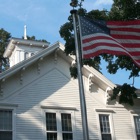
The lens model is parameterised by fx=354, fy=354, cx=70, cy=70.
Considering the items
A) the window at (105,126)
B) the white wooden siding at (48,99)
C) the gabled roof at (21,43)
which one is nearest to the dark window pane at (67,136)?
the white wooden siding at (48,99)

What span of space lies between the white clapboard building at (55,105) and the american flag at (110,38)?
7.42m

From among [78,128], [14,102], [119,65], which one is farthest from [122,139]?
[14,102]

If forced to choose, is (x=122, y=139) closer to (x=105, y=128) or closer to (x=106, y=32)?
(x=105, y=128)

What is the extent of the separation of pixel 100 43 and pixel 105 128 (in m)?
9.42

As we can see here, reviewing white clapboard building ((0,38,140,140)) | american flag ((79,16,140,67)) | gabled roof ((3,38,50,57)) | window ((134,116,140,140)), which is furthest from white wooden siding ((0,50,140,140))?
american flag ((79,16,140,67))

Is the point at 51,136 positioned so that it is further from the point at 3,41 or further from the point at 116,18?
the point at 3,41

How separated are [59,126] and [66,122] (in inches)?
22.2

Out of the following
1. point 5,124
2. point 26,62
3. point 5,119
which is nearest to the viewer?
point 5,124

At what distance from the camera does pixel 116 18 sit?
56.7 feet

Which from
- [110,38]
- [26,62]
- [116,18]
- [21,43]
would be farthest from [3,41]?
[110,38]

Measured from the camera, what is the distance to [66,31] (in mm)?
17250

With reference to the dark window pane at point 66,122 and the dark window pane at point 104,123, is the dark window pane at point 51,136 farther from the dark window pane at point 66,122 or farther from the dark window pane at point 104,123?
the dark window pane at point 104,123

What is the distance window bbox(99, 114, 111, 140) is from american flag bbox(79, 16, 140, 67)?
8.40 meters

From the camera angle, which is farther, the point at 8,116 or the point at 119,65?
the point at 119,65
